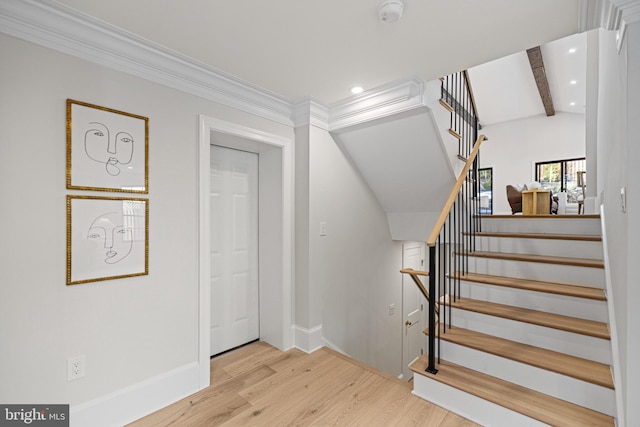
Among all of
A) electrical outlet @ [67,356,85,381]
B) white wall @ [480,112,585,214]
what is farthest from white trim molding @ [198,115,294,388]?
white wall @ [480,112,585,214]

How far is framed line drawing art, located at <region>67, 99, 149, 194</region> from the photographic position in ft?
5.58

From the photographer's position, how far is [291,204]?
291 centimetres

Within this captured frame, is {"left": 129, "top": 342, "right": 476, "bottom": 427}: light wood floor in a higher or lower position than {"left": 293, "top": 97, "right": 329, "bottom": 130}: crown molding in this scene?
lower

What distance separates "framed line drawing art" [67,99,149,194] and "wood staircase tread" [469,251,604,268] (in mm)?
2808

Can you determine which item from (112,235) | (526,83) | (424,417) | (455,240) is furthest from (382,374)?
(526,83)

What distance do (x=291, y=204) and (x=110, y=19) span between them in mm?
1804

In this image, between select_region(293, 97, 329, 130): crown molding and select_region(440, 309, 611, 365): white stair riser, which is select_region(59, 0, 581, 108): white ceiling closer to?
select_region(293, 97, 329, 130): crown molding

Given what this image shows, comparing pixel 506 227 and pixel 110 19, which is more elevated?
pixel 110 19

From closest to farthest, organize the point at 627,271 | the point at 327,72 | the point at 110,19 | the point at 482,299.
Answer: the point at 627,271, the point at 110,19, the point at 327,72, the point at 482,299

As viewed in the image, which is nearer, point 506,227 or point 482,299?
point 482,299

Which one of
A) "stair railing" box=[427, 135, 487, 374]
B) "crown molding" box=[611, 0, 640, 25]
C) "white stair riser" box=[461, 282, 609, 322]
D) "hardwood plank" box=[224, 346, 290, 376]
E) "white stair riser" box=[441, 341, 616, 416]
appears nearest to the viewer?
"crown molding" box=[611, 0, 640, 25]

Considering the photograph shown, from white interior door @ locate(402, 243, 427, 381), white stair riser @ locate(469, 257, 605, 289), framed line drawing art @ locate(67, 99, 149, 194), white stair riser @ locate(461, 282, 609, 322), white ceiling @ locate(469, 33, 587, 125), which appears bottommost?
white interior door @ locate(402, 243, 427, 381)

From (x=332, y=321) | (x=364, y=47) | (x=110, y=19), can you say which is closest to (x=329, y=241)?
(x=332, y=321)

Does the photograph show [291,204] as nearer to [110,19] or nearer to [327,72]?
[327,72]
